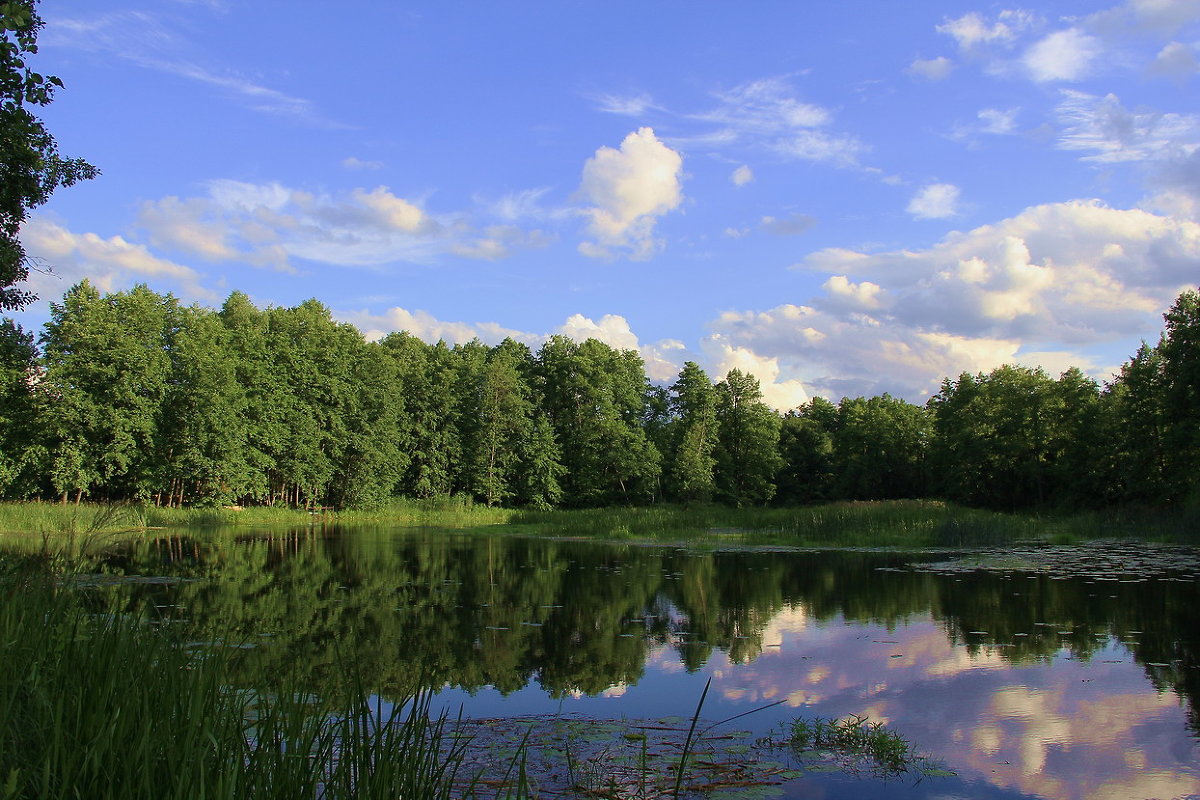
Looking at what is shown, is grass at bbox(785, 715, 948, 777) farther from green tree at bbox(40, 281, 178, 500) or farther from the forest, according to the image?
green tree at bbox(40, 281, 178, 500)

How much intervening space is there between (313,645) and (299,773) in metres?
7.51

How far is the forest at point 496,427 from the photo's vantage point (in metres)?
37.3

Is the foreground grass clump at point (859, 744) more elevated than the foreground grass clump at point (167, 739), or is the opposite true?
the foreground grass clump at point (167, 739)

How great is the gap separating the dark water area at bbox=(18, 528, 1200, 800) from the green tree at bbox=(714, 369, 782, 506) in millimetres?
37072

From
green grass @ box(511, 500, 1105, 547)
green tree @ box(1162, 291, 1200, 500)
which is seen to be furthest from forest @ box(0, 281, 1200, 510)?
green grass @ box(511, 500, 1105, 547)

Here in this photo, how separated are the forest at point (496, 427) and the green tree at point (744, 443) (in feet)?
0.50

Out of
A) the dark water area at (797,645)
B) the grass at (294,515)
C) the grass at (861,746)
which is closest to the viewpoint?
the grass at (861,746)

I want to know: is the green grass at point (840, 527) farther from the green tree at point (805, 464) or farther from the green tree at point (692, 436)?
the green tree at point (805, 464)

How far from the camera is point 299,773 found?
2.93 metres

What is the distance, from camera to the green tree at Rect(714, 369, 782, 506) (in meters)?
57.2

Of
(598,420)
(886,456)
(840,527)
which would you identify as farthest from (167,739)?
(886,456)

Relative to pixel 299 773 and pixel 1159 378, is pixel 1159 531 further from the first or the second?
pixel 299 773

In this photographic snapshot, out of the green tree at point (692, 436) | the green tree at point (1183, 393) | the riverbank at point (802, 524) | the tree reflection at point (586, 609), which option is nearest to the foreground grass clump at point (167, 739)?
the tree reflection at point (586, 609)

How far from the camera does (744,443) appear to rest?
5856 cm
